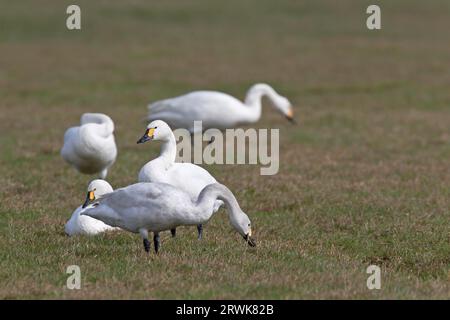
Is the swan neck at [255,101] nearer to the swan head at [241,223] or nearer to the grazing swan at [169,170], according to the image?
the grazing swan at [169,170]

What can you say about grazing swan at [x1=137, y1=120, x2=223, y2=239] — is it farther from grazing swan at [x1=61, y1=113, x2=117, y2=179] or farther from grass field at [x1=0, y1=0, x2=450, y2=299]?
grazing swan at [x1=61, y1=113, x2=117, y2=179]

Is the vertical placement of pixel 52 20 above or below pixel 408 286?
above

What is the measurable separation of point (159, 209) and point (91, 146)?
4008 mm

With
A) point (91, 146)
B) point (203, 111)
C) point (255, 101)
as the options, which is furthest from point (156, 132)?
point (255, 101)

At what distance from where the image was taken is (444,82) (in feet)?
84.6

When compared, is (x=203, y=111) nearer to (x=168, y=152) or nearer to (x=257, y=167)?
(x=257, y=167)

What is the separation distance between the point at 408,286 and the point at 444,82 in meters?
19.5

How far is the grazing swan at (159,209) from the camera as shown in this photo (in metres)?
7.64

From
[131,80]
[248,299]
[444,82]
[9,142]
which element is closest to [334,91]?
[444,82]

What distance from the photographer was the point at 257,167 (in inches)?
538

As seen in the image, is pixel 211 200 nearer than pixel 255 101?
Yes

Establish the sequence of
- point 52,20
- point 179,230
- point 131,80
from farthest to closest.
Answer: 1. point 52,20
2. point 131,80
3. point 179,230

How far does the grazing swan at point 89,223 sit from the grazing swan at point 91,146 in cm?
226
